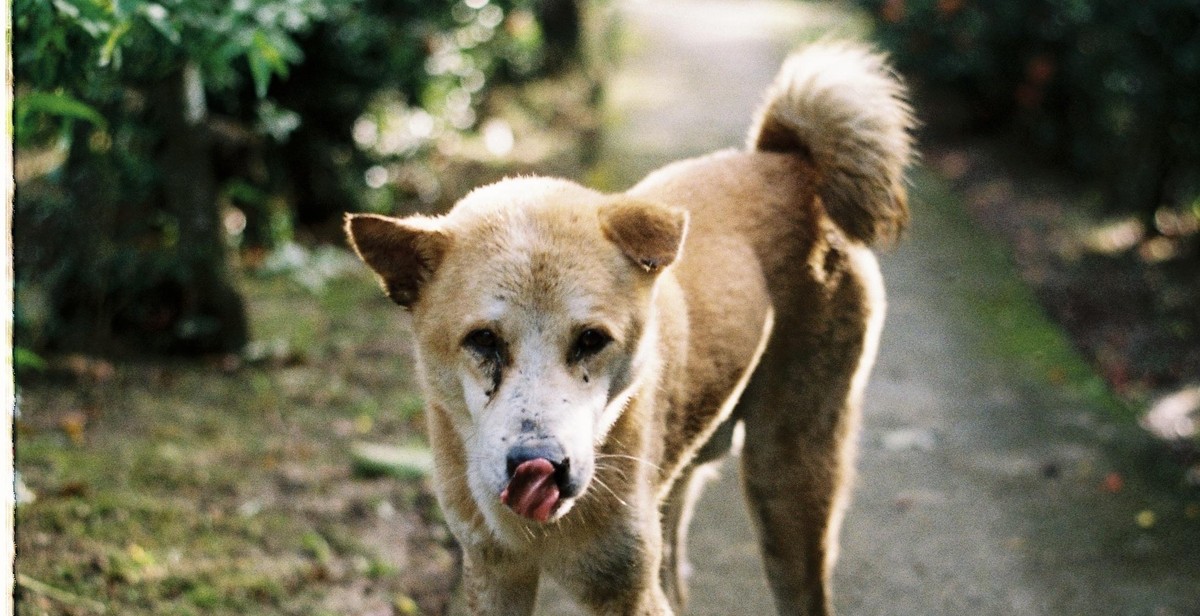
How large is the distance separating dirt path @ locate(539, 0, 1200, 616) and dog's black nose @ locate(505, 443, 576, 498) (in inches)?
68.3

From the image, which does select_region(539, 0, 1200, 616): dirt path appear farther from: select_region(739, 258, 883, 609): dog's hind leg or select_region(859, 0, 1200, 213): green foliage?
select_region(859, 0, 1200, 213): green foliage

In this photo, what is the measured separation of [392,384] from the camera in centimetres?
587

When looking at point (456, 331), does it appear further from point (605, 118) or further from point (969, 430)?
point (605, 118)

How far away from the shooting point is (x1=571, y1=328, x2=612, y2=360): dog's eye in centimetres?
271

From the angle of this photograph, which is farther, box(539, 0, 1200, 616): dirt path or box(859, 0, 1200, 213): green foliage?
box(859, 0, 1200, 213): green foliage

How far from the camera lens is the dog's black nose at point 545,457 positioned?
97.0 inches

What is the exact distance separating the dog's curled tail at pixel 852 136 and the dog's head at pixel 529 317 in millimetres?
922

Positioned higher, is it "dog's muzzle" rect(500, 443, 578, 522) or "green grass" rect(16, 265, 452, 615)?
"dog's muzzle" rect(500, 443, 578, 522)

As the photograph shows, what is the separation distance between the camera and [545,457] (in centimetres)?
246

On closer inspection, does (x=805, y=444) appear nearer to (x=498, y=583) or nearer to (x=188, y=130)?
(x=498, y=583)

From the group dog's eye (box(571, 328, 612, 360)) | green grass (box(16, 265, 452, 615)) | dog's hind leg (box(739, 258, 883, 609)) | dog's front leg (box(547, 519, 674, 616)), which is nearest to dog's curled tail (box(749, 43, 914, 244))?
dog's hind leg (box(739, 258, 883, 609))

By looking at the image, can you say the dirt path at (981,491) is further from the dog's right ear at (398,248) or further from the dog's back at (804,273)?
the dog's right ear at (398,248)

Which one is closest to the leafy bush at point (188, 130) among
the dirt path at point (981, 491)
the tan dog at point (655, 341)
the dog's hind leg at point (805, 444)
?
the tan dog at point (655, 341)

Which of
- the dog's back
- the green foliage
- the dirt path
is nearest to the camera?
the dog's back
